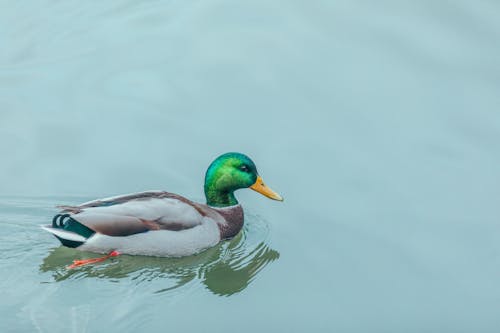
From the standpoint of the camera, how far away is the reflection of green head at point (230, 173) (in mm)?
7656

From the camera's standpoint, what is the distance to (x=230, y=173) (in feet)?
25.2

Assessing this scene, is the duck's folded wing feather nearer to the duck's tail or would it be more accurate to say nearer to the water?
the duck's tail

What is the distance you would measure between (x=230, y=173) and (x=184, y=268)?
88cm

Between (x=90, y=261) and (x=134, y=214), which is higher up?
(x=134, y=214)

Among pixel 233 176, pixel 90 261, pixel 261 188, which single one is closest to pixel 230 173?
pixel 233 176

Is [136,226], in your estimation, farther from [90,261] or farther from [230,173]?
[230,173]

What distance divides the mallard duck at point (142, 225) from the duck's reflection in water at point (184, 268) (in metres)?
0.08

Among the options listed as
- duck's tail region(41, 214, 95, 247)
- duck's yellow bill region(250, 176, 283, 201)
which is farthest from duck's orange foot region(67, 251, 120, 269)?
duck's yellow bill region(250, 176, 283, 201)

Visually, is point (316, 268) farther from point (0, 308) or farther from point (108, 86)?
point (108, 86)

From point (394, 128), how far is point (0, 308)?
381 centimetres

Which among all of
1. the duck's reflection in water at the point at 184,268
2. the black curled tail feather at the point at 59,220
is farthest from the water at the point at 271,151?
the black curled tail feather at the point at 59,220

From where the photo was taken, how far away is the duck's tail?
7031 mm

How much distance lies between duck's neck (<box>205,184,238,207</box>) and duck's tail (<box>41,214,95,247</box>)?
1.03 meters

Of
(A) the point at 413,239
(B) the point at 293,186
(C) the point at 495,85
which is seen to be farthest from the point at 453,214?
(C) the point at 495,85
